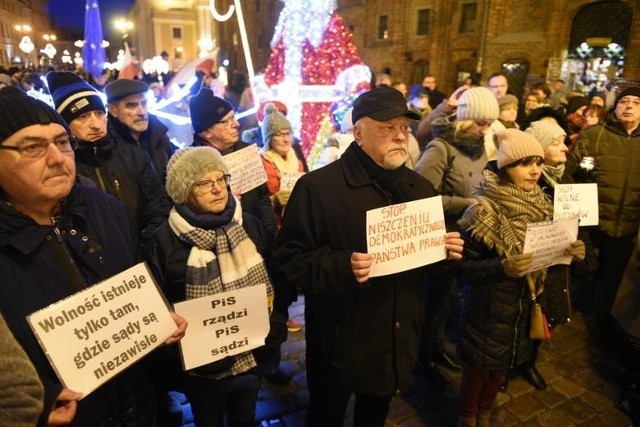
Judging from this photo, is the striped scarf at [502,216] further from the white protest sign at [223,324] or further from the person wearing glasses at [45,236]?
the person wearing glasses at [45,236]

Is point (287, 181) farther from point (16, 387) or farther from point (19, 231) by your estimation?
point (16, 387)

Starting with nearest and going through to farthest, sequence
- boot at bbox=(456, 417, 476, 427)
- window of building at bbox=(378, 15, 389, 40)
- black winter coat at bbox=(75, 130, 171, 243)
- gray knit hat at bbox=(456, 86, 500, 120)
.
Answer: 1. black winter coat at bbox=(75, 130, 171, 243)
2. boot at bbox=(456, 417, 476, 427)
3. gray knit hat at bbox=(456, 86, 500, 120)
4. window of building at bbox=(378, 15, 389, 40)

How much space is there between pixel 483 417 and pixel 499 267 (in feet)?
4.22

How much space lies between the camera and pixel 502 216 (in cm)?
285

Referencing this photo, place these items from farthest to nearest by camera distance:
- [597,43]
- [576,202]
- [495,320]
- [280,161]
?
[597,43], [280,161], [576,202], [495,320]

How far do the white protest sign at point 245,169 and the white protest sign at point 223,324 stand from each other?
5.13ft

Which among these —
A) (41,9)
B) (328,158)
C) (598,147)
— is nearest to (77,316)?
(328,158)

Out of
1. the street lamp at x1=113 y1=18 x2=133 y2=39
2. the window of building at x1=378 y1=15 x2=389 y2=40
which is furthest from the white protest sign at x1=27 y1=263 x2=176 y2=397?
the street lamp at x1=113 y1=18 x2=133 y2=39

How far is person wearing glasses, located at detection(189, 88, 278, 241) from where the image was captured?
3.89 meters

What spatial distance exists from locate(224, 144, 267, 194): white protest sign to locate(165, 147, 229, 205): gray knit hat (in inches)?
43.3

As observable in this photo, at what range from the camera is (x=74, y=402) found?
5.21ft

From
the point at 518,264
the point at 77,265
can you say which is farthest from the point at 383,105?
the point at 77,265

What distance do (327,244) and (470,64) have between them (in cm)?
2258

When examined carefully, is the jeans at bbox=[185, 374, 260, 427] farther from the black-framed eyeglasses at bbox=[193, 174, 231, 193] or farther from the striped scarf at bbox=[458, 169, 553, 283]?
the striped scarf at bbox=[458, 169, 553, 283]
